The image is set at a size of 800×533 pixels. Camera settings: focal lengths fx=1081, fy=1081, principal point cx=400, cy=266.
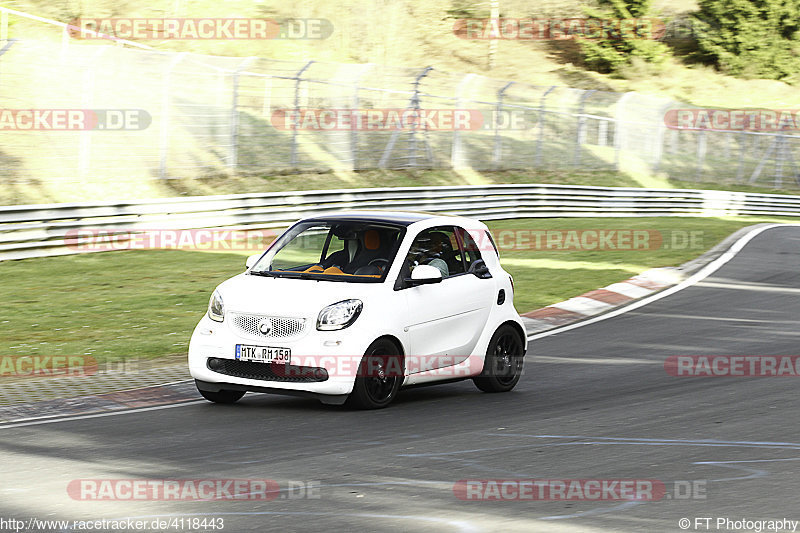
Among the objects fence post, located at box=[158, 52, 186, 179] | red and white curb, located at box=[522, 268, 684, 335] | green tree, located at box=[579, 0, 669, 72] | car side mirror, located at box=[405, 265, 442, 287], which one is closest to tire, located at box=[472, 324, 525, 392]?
car side mirror, located at box=[405, 265, 442, 287]

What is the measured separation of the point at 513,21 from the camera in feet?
215

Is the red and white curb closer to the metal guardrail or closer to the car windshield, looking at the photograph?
the car windshield

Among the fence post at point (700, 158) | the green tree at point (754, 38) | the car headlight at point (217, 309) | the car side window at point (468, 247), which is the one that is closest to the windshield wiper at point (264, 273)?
the car headlight at point (217, 309)

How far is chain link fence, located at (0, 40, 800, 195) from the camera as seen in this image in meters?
24.7

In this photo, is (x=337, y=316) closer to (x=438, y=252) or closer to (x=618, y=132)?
(x=438, y=252)

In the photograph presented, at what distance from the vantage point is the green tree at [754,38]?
192ft

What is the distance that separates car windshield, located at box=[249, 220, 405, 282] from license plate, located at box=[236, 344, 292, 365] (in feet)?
2.98

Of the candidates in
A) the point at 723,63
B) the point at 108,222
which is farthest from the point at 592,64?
the point at 108,222

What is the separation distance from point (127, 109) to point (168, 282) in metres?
10.9

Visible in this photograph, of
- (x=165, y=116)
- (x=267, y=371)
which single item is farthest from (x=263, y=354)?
(x=165, y=116)

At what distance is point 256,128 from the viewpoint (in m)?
30.3

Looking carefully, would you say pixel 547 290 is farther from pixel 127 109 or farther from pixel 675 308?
pixel 127 109

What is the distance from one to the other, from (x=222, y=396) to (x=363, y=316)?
1.51 meters

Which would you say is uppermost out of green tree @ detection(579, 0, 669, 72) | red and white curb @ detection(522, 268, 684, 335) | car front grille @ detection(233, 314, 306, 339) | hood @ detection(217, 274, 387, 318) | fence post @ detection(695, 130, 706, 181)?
green tree @ detection(579, 0, 669, 72)
